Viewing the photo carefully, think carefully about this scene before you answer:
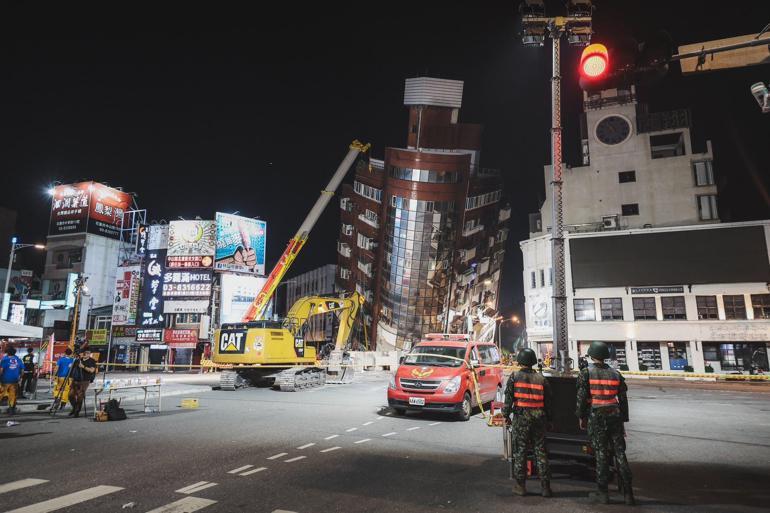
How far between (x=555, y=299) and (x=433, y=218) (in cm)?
4799

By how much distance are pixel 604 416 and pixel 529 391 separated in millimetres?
939

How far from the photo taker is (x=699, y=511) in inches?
202

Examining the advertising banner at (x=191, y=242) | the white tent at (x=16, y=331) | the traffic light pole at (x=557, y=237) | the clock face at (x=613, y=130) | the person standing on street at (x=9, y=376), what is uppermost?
the clock face at (x=613, y=130)

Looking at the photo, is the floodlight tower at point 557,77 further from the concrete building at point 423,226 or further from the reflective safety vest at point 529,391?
the concrete building at point 423,226

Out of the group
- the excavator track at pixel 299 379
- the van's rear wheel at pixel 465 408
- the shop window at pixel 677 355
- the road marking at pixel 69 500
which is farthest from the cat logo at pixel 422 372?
the shop window at pixel 677 355

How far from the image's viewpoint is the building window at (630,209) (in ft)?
143

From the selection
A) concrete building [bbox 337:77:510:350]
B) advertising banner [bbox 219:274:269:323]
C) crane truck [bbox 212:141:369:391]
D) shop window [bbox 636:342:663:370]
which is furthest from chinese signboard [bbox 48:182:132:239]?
shop window [bbox 636:342:663:370]

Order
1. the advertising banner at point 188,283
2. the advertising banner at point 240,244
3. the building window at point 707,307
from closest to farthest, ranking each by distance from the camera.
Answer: the building window at point 707,307 → the advertising banner at point 188,283 → the advertising banner at point 240,244

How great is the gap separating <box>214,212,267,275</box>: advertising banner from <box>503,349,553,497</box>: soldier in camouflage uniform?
5137 centimetres

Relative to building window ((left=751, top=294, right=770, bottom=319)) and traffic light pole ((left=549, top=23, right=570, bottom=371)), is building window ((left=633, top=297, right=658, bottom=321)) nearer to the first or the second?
building window ((left=751, top=294, right=770, bottom=319))

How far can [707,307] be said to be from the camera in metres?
36.6

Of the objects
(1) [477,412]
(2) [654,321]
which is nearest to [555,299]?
(1) [477,412]

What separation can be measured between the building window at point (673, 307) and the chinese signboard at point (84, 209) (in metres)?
66.4

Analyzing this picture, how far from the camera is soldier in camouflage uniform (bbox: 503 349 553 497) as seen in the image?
572 cm
